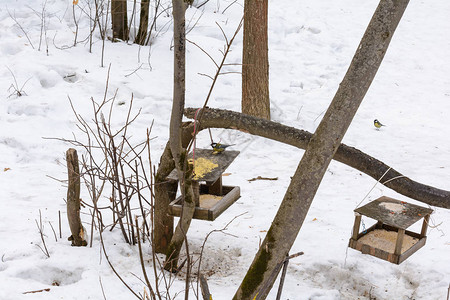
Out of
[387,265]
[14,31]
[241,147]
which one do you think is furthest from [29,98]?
[387,265]

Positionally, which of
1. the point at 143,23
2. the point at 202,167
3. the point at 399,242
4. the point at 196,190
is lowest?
the point at 399,242

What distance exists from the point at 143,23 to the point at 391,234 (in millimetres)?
6862

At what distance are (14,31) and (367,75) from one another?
8.17 meters

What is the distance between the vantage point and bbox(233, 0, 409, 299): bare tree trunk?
8.14 feet

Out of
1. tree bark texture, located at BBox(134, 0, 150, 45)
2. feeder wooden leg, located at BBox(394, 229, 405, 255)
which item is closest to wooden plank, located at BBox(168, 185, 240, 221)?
feeder wooden leg, located at BBox(394, 229, 405, 255)

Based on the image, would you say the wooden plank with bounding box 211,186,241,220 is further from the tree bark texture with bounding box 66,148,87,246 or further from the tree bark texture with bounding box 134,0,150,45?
the tree bark texture with bounding box 134,0,150,45

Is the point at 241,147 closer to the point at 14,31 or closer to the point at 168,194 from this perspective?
the point at 168,194

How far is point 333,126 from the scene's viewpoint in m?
2.55

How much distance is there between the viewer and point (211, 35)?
10203 mm

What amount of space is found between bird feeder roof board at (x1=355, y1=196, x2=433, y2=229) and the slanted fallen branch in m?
0.14

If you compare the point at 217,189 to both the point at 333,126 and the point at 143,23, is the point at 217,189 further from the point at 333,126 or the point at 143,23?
the point at 143,23

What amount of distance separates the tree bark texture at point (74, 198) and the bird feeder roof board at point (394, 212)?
2379 millimetres

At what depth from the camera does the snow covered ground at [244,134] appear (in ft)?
13.8

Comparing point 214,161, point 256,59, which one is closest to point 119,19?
point 256,59
